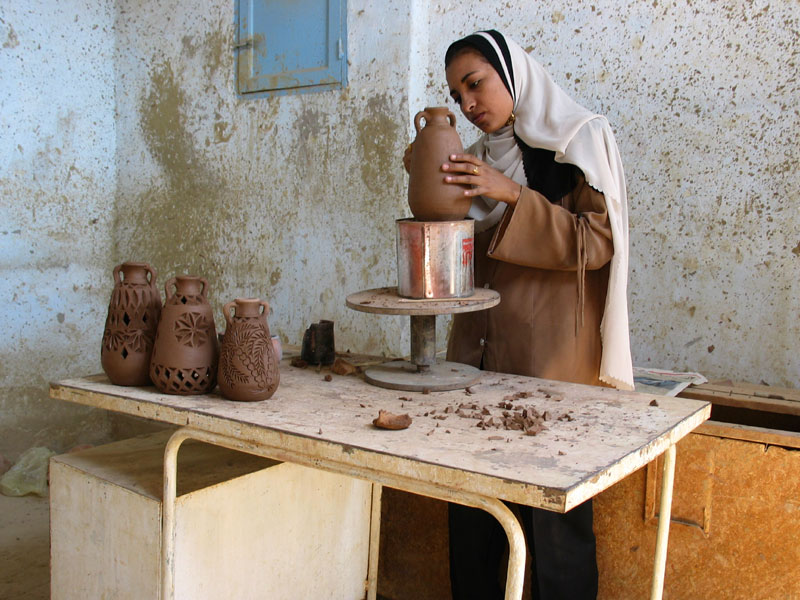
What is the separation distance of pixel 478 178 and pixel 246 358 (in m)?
0.71

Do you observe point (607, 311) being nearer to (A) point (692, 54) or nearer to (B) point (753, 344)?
(B) point (753, 344)

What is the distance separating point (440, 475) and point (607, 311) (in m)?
0.95

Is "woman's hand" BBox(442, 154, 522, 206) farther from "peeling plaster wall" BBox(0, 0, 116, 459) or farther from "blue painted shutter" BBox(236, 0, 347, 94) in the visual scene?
"peeling plaster wall" BBox(0, 0, 116, 459)

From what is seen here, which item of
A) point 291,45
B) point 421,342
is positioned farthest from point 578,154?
point 291,45

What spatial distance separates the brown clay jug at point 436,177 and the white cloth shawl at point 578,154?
286 mm

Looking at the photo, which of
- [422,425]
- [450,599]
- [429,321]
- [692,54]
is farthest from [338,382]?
[692,54]

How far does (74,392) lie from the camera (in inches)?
68.7

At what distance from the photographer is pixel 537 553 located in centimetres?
188

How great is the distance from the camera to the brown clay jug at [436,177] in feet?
5.86

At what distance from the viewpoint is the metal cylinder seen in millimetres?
1747

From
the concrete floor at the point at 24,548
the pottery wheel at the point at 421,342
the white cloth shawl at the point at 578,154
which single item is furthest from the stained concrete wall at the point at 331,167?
the pottery wheel at the point at 421,342

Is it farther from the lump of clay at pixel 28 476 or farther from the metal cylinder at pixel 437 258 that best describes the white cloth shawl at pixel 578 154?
the lump of clay at pixel 28 476

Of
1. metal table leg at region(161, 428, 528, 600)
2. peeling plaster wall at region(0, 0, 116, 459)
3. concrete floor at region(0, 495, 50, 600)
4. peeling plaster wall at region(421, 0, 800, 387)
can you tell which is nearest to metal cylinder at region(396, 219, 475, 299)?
metal table leg at region(161, 428, 528, 600)

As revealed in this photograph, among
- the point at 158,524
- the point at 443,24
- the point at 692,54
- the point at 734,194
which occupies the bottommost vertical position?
the point at 158,524
